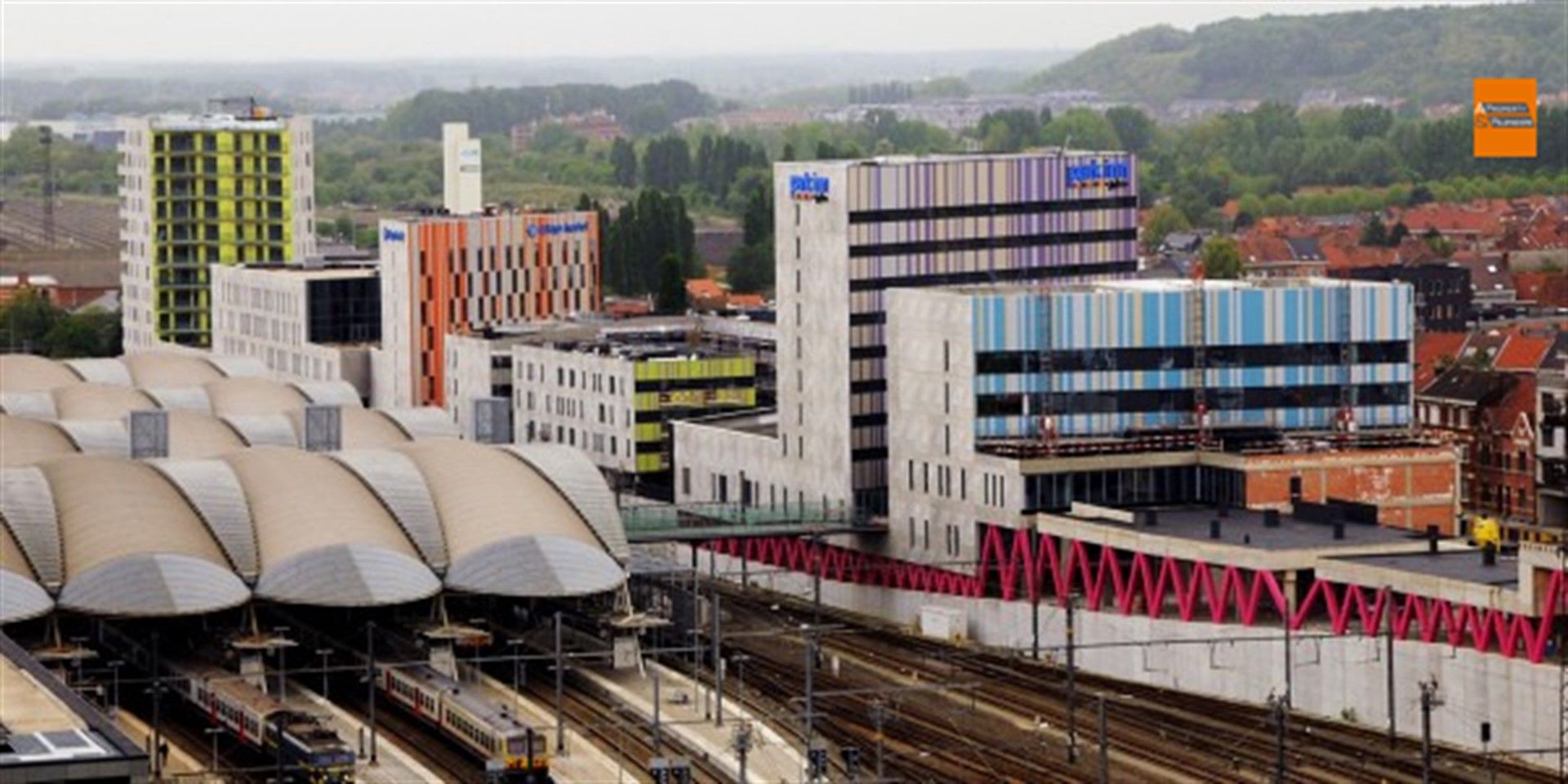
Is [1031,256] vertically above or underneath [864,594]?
above

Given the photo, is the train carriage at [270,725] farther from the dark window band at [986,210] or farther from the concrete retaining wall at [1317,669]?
the dark window band at [986,210]

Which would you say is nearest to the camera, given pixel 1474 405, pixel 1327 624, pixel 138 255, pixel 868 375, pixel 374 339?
pixel 1327 624

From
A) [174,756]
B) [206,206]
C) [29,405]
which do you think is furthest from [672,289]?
[174,756]

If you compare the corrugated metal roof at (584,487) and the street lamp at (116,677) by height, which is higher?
the corrugated metal roof at (584,487)

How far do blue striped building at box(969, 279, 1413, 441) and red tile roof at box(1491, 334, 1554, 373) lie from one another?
35.4m

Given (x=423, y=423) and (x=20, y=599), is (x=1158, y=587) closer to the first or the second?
(x=20, y=599)

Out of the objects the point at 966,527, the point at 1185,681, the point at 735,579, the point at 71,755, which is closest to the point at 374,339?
the point at 735,579

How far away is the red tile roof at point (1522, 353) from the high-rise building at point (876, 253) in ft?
90.0

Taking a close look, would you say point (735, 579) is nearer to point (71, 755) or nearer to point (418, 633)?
point (418, 633)

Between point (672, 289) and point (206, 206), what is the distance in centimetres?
3029

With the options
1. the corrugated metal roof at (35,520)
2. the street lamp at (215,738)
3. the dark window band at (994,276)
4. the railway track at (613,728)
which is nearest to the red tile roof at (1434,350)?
the dark window band at (994,276)

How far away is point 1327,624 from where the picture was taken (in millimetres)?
99312

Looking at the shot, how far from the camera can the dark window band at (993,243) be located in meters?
124

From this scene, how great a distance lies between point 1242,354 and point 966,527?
8638 millimetres
